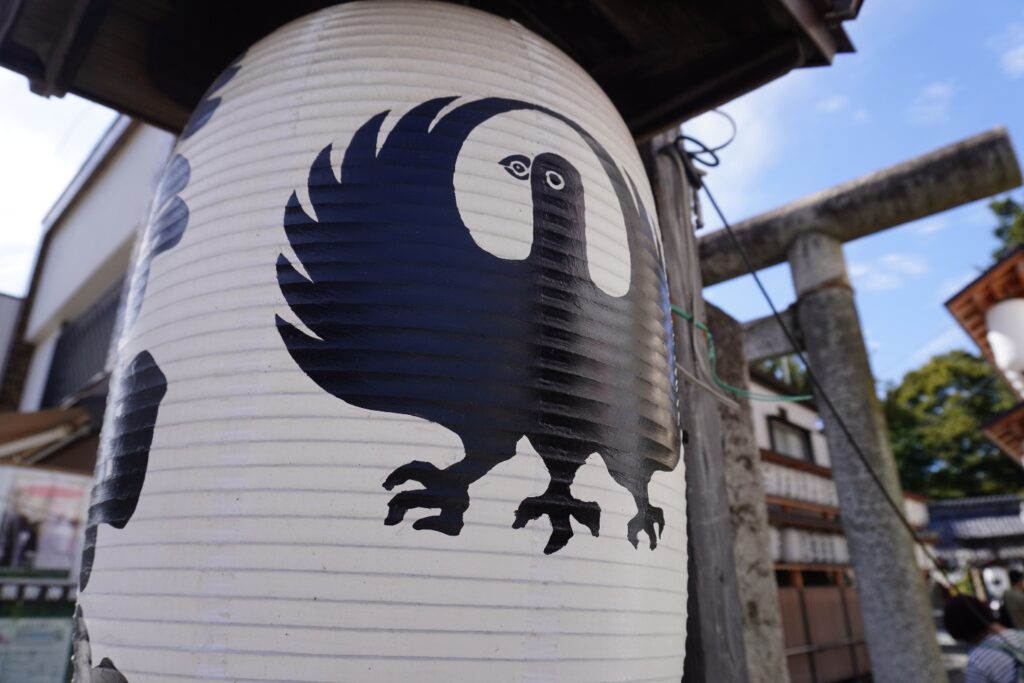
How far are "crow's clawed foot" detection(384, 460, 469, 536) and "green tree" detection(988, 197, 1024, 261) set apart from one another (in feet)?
104

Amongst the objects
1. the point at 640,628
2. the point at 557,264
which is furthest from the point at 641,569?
the point at 557,264

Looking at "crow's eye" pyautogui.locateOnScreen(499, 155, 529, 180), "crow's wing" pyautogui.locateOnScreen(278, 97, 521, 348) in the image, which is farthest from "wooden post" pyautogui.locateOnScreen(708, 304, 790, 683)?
"crow's wing" pyautogui.locateOnScreen(278, 97, 521, 348)

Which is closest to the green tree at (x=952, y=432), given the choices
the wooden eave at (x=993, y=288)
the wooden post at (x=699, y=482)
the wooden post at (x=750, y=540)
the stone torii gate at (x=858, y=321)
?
the wooden eave at (x=993, y=288)

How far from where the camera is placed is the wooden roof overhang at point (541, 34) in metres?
2.67

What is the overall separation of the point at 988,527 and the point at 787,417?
17585mm

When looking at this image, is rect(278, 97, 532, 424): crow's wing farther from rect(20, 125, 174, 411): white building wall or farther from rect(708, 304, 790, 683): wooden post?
rect(20, 125, 174, 411): white building wall

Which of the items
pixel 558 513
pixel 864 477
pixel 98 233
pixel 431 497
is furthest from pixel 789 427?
pixel 98 233

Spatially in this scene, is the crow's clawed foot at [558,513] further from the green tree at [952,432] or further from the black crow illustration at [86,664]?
the green tree at [952,432]

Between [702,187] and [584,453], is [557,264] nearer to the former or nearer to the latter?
[584,453]

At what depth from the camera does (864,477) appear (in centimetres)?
429

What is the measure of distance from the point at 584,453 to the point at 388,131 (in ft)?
3.74

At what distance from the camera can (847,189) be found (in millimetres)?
4797

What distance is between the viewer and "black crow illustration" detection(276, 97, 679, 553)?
1646 millimetres

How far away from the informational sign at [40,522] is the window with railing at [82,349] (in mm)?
2778
